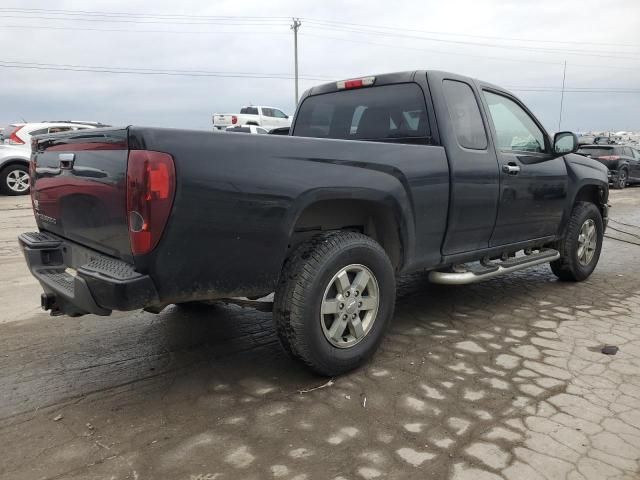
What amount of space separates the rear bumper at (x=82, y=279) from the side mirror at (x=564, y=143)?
392 centimetres

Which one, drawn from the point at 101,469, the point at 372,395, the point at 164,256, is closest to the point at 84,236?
the point at 164,256

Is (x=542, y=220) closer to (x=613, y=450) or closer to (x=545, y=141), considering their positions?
(x=545, y=141)

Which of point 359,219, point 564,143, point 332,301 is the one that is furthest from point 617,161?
point 332,301

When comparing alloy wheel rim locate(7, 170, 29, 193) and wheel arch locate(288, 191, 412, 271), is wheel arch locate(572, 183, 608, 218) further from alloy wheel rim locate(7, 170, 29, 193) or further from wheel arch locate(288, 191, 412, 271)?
alloy wheel rim locate(7, 170, 29, 193)

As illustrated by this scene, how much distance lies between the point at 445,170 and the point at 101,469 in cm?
272

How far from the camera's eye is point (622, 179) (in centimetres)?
1909

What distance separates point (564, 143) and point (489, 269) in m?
1.54

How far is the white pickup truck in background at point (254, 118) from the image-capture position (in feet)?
96.0

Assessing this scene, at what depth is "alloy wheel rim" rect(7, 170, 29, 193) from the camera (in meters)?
12.4

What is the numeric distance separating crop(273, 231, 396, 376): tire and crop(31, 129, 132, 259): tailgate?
3.01 feet

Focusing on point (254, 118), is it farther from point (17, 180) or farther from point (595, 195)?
point (595, 195)

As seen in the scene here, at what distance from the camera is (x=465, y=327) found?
417cm

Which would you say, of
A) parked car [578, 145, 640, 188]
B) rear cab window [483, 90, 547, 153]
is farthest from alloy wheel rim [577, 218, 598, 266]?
parked car [578, 145, 640, 188]

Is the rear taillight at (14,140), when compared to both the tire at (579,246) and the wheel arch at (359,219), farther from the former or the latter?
the tire at (579,246)
